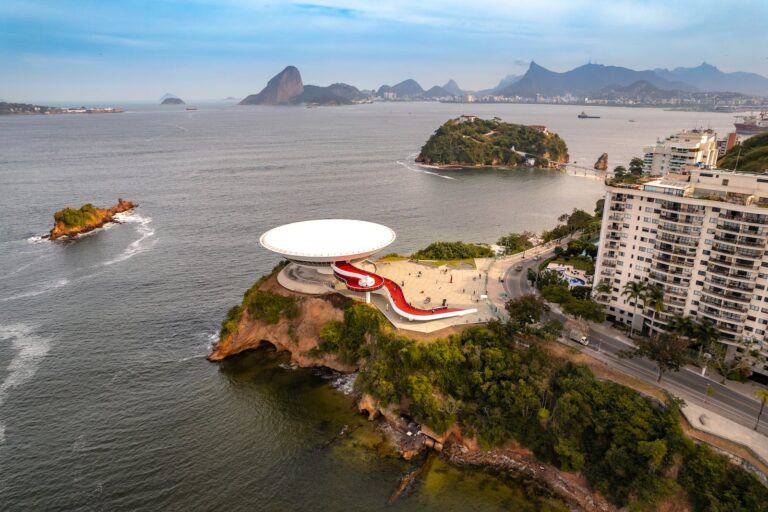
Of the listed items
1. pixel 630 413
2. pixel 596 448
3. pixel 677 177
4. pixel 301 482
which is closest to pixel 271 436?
pixel 301 482

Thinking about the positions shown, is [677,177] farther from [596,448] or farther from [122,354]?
[122,354]

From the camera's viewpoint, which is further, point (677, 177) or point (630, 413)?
point (677, 177)

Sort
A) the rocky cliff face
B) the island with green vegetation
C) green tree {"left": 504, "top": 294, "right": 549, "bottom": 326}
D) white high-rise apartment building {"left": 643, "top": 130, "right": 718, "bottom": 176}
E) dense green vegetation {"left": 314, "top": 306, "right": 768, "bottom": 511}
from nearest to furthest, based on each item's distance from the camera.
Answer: dense green vegetation {"left": 314, "top": 306, "right": 768, "bottom": 511} → the island with green vegetation → green tree {"left": 504, "top": 294, "right": 549, "bottom": 326} → the rocky cliff face → white high-rise apartment building {"left": 643, "top": 130, "right": 718, "bottom": 176}

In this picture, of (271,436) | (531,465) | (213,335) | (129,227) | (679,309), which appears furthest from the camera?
(129,227)

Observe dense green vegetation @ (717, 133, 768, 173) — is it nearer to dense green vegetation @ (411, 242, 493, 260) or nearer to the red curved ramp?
dense green vegetation @ (411, 242, 493, 260)

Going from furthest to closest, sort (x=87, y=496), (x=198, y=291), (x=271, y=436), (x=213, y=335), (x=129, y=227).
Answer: (x=129, y=227) → (x=198, y=291) → (x=213, y=335) → (x=271, y=436) → (x=87, y=496)

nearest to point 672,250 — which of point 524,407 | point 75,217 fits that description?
point 524,407

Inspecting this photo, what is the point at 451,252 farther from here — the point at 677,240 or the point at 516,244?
the point at 677,240

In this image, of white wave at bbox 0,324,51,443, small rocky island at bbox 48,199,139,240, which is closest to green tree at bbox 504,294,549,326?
white wave at bbox 0,324,51,443
